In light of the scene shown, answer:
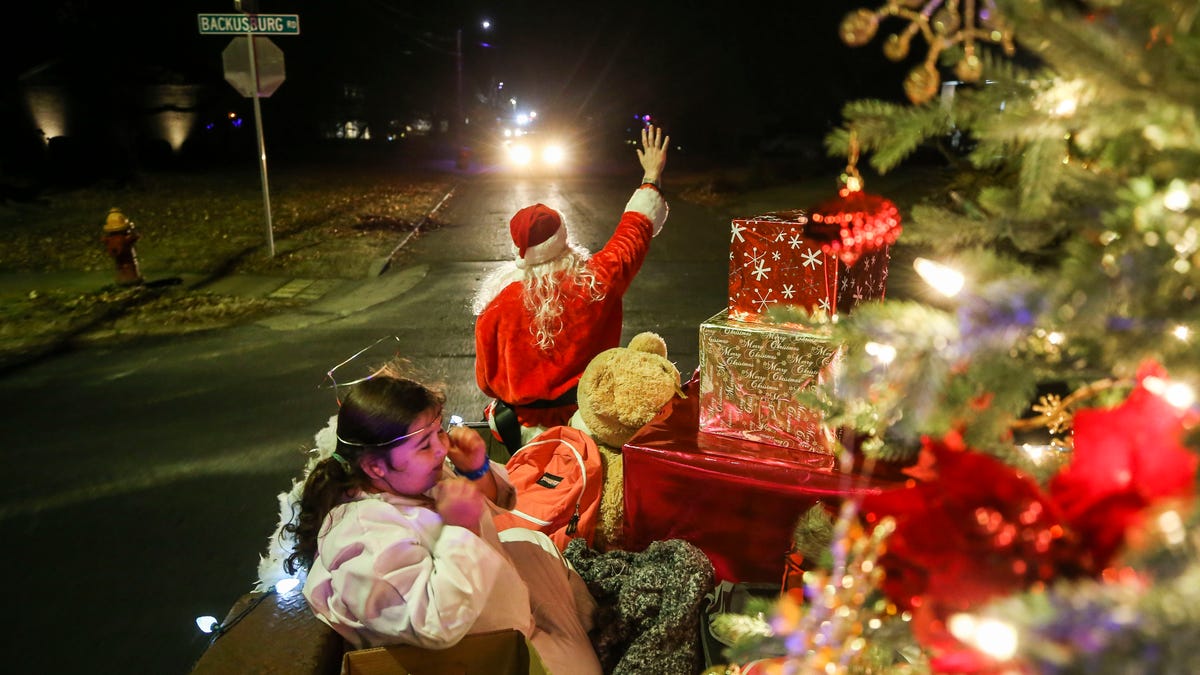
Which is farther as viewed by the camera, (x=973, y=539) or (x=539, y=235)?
(x=539, y=235)

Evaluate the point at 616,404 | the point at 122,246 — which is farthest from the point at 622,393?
the point at 122,246

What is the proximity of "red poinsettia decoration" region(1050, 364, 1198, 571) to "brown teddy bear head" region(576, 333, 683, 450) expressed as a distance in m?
2.20

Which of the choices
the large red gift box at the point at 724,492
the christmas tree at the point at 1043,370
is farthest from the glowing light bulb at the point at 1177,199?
the large red gift box at the point at 724,492

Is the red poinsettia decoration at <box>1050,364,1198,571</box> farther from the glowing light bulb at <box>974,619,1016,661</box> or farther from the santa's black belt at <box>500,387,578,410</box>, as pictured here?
the santa's black belt at <box>500,387,578,410</box>

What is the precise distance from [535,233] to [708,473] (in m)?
1.49

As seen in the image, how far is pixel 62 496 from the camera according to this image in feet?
15.7

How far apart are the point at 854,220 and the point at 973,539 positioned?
4.22ft

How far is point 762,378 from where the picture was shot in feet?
8.76

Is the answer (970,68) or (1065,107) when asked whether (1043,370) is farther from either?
(970,68)

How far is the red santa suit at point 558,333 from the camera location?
12.0ft

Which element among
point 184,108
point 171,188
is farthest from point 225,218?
point 184,108

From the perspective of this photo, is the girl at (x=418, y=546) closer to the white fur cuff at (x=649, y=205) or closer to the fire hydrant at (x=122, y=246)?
the white fur cuff at (x=649, y=205)

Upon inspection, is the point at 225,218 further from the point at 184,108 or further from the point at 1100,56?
the point at 184,108

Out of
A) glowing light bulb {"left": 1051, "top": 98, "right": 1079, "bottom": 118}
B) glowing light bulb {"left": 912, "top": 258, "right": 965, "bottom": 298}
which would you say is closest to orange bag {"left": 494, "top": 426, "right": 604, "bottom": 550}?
glowing light bulb {"left": 912, "top": 258, "right": 965, "bottom": 298}
